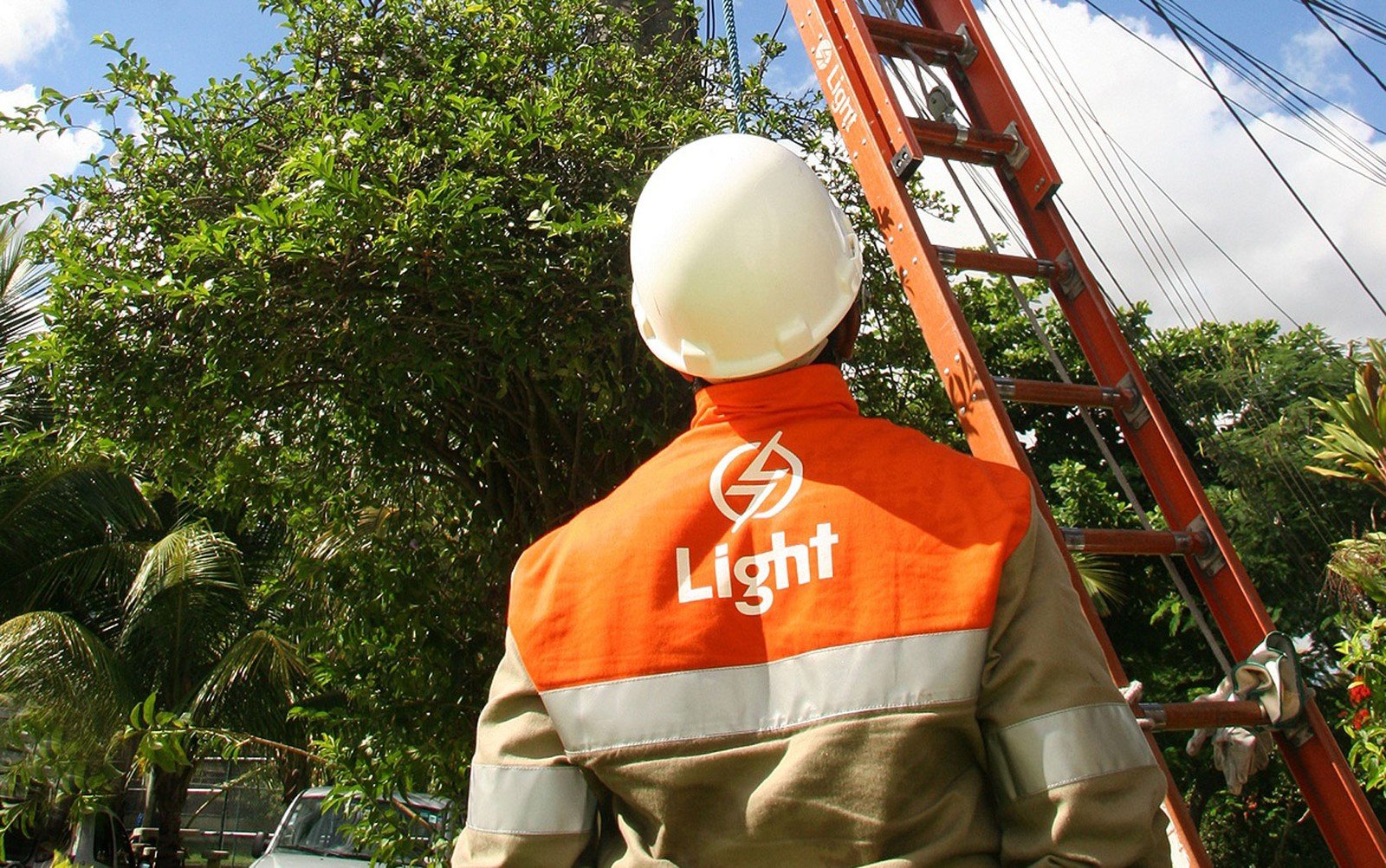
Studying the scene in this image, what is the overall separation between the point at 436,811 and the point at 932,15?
325 cm

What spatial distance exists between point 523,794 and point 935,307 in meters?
2.01

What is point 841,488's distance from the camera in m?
1.40

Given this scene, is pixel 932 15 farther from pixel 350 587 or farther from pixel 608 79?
pixel 350 587

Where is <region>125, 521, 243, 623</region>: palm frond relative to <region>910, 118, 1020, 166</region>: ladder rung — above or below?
above

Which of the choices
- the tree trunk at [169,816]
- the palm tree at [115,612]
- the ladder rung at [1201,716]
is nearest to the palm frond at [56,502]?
the palm tree at [115,612]

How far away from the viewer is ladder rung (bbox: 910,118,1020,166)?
3.40 metres

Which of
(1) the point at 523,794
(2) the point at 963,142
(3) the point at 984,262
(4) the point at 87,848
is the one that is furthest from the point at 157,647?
(1) the point at 523,794

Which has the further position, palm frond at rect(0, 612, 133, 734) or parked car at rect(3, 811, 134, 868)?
parked car at rect(3, 811, 134, 868)

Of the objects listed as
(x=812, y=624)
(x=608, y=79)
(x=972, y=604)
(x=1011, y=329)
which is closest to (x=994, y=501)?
(x=972, y=604)

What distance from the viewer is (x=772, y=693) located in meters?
1.33

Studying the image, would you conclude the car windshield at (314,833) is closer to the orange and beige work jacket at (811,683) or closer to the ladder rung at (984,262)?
the ladder rung at (984,262)

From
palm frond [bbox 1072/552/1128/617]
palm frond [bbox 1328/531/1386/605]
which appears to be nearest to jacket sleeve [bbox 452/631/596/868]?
palm frond [bbox 1072/552/1128/617]

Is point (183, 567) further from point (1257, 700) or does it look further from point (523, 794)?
point (523, 794)

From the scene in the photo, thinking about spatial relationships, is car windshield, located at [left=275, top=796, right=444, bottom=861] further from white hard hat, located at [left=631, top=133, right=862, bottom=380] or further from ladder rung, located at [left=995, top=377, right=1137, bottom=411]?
white hard hat, located at [left=631, top=133, right=862, bottom=380]
